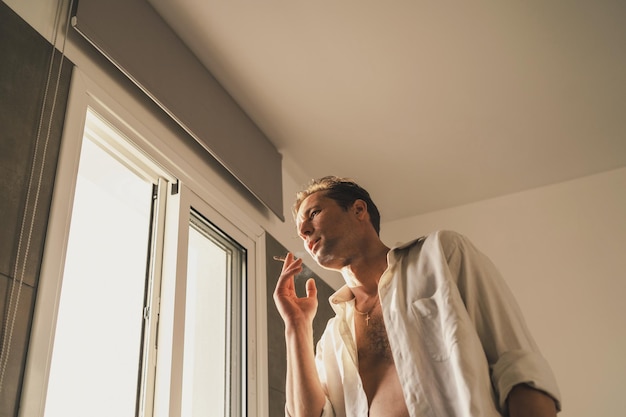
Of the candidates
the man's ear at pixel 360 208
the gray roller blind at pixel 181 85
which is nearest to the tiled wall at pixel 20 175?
the gray roller blind at pixel 181 85

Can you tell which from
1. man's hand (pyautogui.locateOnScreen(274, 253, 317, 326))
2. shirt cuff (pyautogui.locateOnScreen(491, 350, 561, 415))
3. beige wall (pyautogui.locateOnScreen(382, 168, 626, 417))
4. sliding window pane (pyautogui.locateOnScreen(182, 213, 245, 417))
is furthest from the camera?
beige wall (pyautogui.locateOnScreen(382, 168, 626, 417))

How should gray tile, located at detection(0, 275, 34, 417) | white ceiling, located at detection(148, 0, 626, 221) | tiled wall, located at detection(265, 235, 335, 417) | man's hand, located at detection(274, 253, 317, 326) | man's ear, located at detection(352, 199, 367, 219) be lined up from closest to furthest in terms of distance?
gray tile, located at detection(0, 275, 34, 417), man's hand, located at detection(274, 253, 317, 326), man's ear, located at detection(352, 199, 367, 219), white ceiling, located at detection(148, 0, 626, 221), tiled wall, located at detection(265, 235, 335, 417)

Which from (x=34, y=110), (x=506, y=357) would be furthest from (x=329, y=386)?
(x=34, y=110)

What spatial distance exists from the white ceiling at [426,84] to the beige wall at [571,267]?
14cm

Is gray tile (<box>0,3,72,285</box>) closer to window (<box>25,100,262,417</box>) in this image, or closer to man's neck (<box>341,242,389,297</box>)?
window (<box>25,100,262,417</box>)

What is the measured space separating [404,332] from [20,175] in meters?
1.02

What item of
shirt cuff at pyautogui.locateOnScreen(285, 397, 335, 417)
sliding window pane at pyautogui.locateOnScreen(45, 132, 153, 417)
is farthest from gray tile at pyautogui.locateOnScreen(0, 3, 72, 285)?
shirt cuff at pyautogui.locateOnScreen(285, 397, 335, 417)

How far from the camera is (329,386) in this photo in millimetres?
1719

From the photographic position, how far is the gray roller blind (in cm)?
195

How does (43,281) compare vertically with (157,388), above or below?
above

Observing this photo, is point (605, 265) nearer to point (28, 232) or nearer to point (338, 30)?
point (338, 30)

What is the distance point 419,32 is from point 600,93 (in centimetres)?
106

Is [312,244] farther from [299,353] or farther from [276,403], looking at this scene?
[276,403]

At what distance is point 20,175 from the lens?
153cm
